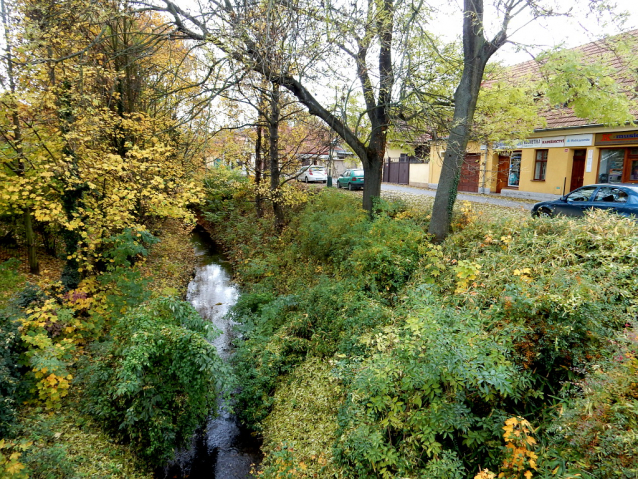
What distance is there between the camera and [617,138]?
16125mm

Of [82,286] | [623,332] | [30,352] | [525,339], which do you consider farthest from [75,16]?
[623,332]

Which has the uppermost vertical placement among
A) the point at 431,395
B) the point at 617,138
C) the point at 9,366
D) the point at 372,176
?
the point at 617,138

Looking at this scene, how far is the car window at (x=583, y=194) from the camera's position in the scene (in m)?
10.7

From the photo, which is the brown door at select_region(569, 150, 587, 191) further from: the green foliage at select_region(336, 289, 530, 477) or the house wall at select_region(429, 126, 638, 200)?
the green foliage at select_region(336, 289, 530, 477)

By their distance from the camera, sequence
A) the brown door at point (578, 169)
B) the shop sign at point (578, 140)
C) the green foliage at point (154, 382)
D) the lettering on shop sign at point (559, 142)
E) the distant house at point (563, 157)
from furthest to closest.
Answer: the brown door at point (578, 169) < the lettering on shop sign at point (559, 142) < the shop sign at point (578, 140) < the distant house at point (563, 157) < the green foliage at point (154, 382)

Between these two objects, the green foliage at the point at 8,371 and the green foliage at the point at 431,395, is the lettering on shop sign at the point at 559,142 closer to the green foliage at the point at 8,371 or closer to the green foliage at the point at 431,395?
Answer: the green foliage at the point at 431,395

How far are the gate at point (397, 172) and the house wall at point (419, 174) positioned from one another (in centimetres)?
80

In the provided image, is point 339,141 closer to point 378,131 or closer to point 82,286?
point 378,131

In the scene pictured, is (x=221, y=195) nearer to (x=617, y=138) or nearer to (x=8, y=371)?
(x=8, y=371)

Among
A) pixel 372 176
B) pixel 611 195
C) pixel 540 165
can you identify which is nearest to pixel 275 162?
pixel 372 176

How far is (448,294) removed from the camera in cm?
681

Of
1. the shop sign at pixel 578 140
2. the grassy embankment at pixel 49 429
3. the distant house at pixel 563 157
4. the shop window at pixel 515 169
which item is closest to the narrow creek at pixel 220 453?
the grassy embankment at pixel 49 429

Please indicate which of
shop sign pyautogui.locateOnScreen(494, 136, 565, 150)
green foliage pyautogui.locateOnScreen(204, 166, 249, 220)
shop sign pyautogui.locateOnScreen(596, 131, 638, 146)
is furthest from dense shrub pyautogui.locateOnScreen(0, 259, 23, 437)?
shop sign pyautogui.locateOnScreen(596, 131, 638, 146)

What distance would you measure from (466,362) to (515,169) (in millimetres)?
20060
